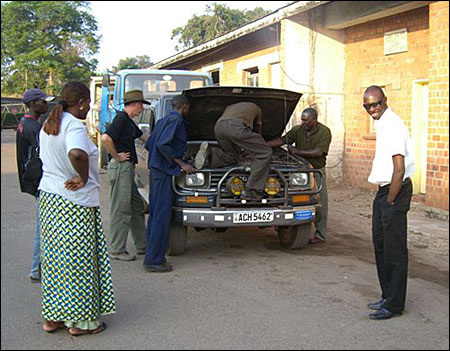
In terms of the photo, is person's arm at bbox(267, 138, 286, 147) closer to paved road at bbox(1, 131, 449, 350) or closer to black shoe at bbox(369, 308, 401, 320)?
paved road at bbox(1, 131, 449, 350)

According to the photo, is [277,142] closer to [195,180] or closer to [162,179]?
[195,180]

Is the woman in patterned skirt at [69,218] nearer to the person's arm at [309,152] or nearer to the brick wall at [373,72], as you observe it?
the person's arm at [309,152]

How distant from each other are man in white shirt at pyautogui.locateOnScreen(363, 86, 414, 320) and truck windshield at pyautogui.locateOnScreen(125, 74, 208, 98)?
257 inches

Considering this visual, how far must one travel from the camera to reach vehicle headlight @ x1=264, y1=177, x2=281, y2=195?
19.9 ft

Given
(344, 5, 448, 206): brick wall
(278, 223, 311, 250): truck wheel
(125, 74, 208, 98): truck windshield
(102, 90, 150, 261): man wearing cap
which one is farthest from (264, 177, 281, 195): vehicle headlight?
(344, 5, 448, 206): brick wall

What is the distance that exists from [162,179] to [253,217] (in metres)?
1.13

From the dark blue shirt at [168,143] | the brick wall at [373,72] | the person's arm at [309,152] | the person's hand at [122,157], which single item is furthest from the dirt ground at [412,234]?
the person's hand at [122,157]

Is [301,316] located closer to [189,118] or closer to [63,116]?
[63,116]

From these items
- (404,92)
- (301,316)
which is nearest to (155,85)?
(404,92)

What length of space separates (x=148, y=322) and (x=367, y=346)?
5.65 feet

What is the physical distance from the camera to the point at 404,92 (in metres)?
10.7

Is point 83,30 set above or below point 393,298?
above

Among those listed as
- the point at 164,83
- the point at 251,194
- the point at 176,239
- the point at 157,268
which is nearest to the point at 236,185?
the point at 251,194

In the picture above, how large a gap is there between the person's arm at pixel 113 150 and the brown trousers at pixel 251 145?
1112mm
